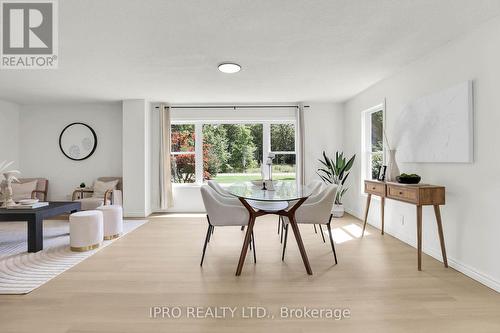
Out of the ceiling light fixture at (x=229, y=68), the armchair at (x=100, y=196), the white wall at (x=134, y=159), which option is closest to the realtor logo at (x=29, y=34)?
the ceiling light fixture at (x=229, y=68)

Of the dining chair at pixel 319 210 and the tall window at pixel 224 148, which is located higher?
the tall window at pixel 224 148

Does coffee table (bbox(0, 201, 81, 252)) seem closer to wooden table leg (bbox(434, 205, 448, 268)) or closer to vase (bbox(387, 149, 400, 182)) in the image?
vase (bbox(387, 149, 400, 182))

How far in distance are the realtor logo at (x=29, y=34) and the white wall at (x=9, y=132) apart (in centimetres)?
277

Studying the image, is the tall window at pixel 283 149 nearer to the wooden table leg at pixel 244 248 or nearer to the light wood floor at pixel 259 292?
the light wood floor at pixel 259 292

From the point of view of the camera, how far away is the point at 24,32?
2.67m

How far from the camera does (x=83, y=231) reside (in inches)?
133

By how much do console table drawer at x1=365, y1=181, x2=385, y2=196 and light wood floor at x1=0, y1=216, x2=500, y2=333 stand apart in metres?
0.68

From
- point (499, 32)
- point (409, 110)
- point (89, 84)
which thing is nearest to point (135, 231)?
point (89, 84)

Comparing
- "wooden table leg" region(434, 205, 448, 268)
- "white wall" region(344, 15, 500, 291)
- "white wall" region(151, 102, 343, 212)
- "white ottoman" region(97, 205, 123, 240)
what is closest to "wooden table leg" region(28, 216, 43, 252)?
"white ottoman" region(97, 205, 123, 240)

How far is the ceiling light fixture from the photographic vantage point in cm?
345

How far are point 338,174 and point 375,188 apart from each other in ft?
5.54

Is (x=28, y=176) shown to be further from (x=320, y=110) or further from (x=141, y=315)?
(x=320, y=110)

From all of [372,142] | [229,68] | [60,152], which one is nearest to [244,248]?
[229,68]

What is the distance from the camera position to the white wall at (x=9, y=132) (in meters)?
5.60
